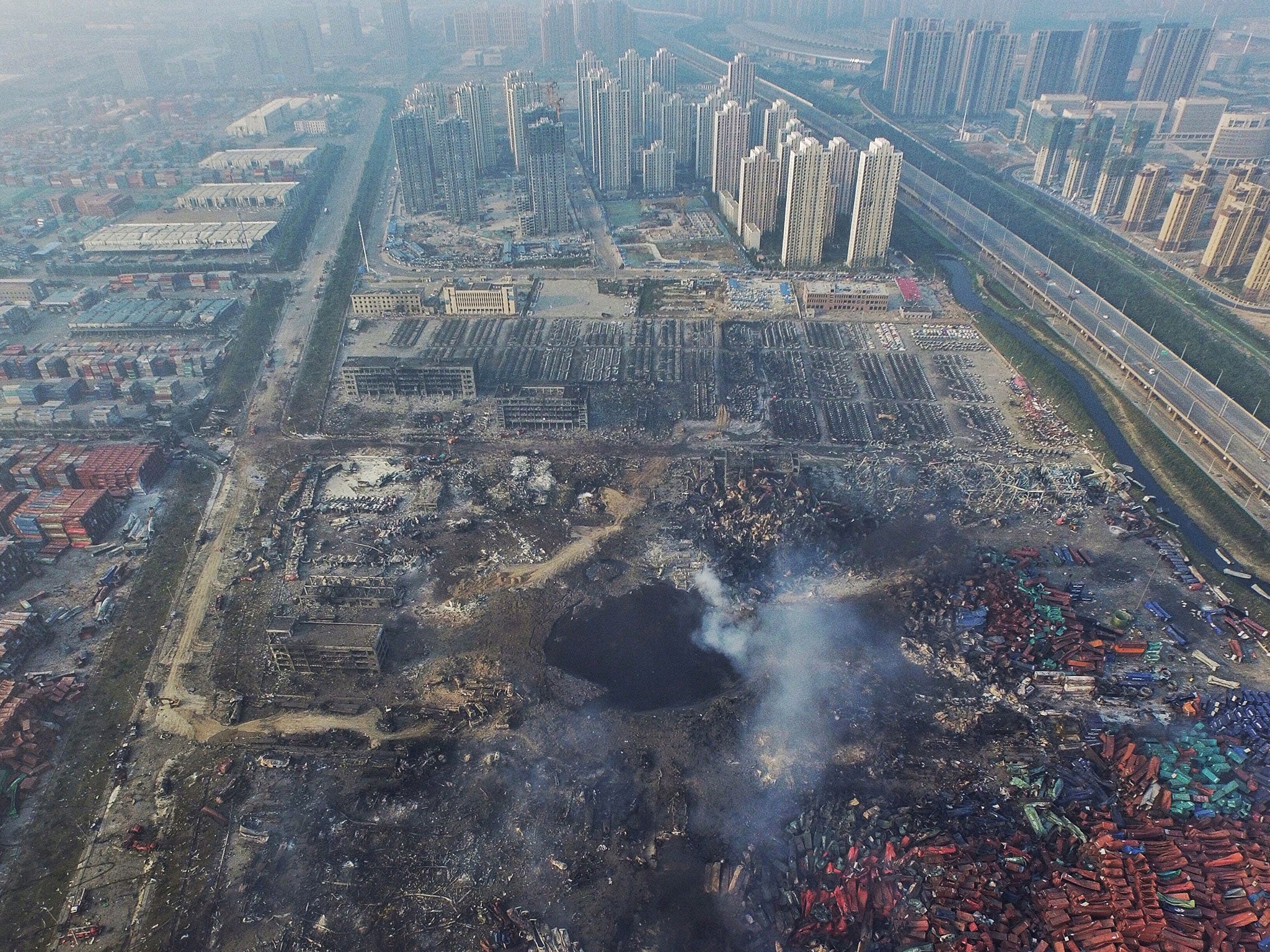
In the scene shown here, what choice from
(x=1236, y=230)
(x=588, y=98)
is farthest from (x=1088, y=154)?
Result: (x=588, y=98)

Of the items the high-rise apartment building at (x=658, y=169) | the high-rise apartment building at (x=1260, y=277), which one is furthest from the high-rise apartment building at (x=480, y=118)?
the high-rise apartment building at (x=1260, y=277)

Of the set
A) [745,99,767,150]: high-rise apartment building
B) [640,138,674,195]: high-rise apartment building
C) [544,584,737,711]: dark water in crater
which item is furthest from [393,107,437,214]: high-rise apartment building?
[544,584,737,711]: dark water in crater

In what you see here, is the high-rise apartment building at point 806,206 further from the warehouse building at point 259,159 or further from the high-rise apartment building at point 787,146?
the warehouse building at point 259,159

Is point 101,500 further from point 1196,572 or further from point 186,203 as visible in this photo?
point 186,203

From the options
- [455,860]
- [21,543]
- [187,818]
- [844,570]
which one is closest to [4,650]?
[21,543]

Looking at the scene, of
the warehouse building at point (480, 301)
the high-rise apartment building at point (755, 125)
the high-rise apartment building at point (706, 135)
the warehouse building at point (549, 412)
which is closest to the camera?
the warehouse building at point (549, 412)

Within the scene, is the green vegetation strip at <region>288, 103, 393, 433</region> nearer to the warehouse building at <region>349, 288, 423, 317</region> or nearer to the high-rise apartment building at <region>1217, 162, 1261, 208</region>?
the warehouse building at <region>349, 288, 423, 317</region>
